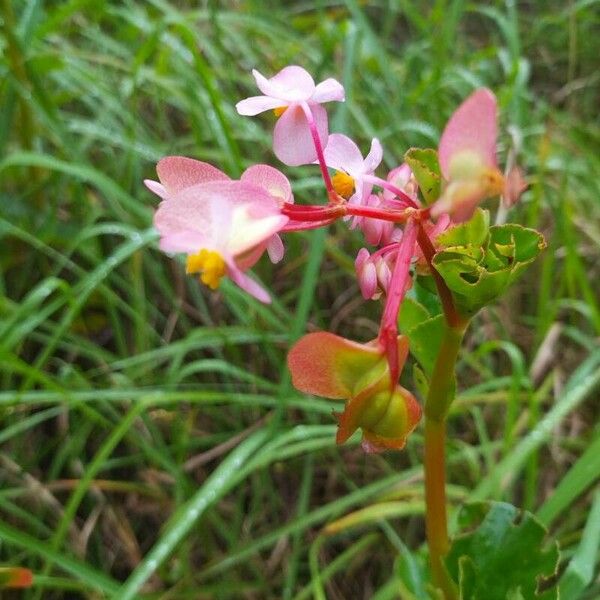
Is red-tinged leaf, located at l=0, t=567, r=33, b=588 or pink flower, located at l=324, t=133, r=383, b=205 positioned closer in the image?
pink flower, located at l=324, t=133, r=383, b=205

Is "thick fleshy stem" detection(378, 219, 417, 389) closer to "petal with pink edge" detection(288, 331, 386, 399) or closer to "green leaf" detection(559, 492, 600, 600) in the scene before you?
"petal with pink edge" detection(288, 331, 386, 399)

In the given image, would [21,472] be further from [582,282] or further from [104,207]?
[582,282]

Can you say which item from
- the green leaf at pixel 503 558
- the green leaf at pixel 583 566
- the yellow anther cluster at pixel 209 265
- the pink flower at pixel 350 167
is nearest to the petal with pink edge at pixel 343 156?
the pink flower at pixel 350 167

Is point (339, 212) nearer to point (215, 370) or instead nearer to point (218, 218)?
point (218, 218)

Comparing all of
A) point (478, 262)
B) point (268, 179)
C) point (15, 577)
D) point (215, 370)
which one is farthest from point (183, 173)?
point (215, 370)

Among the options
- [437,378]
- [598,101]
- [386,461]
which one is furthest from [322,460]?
[598,101]

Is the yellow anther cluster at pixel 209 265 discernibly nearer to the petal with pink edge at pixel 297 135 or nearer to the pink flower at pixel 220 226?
the pink flower at pixel 220 226

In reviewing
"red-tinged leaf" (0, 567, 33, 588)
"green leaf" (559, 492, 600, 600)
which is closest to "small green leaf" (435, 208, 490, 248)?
"green leaf" (559, 492, 600, 600)
